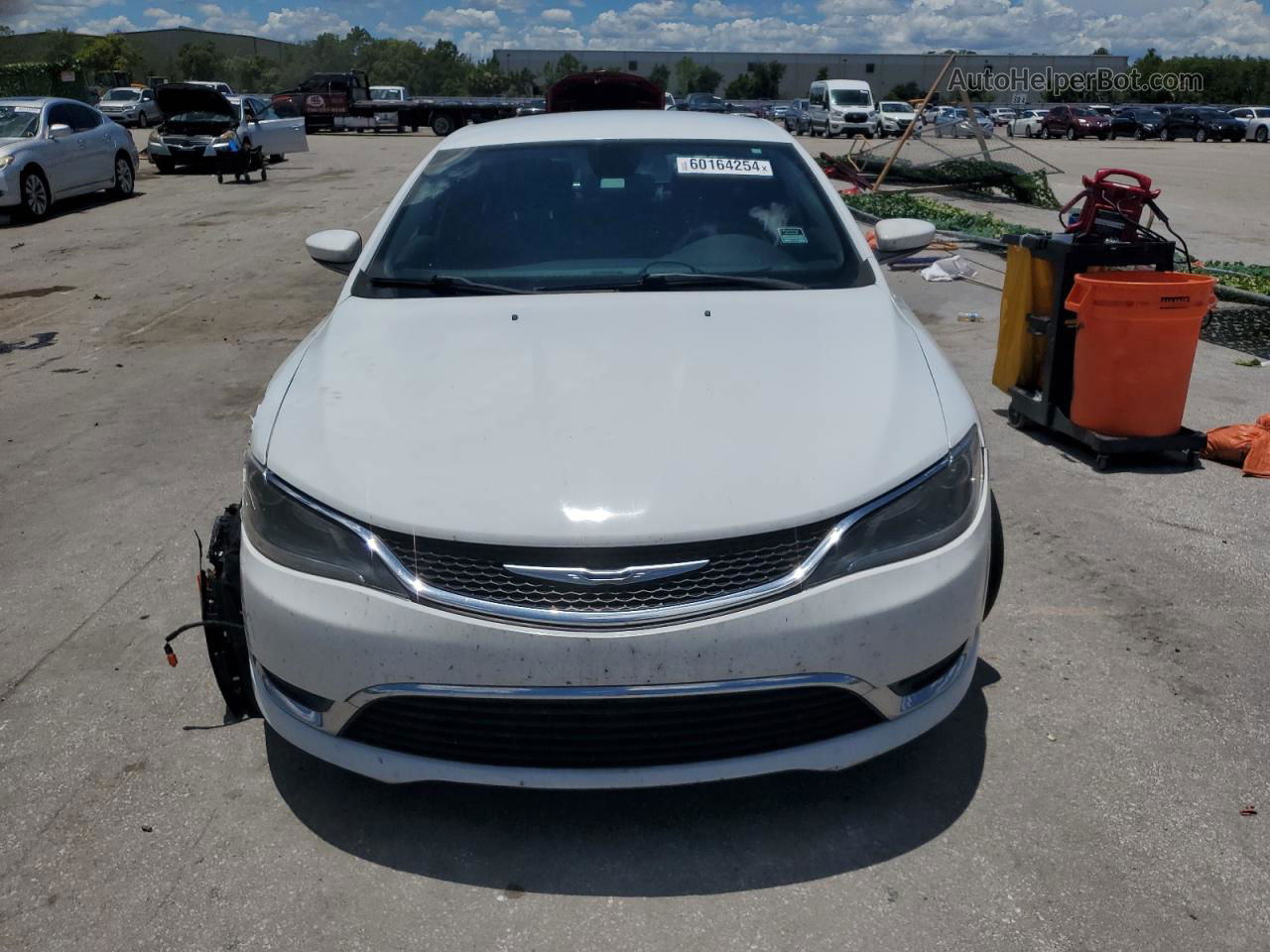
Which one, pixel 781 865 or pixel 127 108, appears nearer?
pixel 781 865

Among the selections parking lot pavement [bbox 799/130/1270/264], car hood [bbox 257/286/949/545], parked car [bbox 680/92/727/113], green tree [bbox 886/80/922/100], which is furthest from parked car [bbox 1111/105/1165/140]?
car hood [bbox 257/286/949/545]

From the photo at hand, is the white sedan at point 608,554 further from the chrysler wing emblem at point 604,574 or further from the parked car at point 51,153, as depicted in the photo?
the parked car at point 51,153

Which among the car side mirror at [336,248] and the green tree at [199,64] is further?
the green tree at [199,64]

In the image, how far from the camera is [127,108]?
140 ft

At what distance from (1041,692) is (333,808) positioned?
2.06 meters

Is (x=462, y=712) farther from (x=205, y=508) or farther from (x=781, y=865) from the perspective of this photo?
(x=205, y=508)

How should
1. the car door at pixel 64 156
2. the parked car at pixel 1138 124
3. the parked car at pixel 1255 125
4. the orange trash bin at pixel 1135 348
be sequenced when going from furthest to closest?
the parked car at pixel 1138 124
the parked car at pixel 1255 125
the car door at pixel 64 156
the orange trash bin at pixel 1135 348

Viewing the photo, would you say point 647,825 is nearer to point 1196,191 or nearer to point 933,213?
point 933,213

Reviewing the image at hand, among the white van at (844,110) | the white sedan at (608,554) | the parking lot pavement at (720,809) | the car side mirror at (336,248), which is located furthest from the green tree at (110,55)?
the white sedan at (608,554)

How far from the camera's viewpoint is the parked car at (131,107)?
42.5m

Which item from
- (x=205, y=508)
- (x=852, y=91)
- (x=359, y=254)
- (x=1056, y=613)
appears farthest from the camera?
(x=852, y=91)

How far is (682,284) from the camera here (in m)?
3.61


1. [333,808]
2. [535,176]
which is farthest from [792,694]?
[535,176]

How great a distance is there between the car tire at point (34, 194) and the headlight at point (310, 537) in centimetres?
1438
